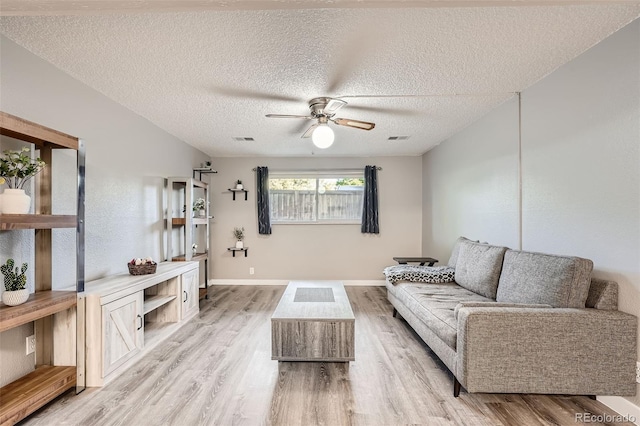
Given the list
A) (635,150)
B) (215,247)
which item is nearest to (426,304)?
(635,150)

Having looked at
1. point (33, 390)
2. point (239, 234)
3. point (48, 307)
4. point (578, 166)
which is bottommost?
point (33, 390)

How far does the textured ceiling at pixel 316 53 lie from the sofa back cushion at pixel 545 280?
1494mm

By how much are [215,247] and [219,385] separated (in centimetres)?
382

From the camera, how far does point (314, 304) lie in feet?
9.48

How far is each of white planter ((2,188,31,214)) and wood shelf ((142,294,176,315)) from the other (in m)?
1.43

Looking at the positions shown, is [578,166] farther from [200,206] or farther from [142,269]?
[200,206]

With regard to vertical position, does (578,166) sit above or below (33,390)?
above

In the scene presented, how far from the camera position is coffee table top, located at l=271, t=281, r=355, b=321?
2.57 m

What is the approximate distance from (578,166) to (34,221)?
368 centimetres

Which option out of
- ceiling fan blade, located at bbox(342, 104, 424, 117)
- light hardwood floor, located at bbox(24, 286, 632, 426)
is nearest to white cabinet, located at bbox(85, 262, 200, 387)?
light hardwood floor, located at bbox(24, 286, 632, 426)

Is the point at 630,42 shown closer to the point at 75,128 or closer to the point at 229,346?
the point at 229,346

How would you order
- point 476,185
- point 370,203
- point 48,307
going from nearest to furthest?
point 48,307 → point 476,185 → point 370,203

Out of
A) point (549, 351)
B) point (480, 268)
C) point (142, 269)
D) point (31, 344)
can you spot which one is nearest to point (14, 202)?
point (31, 344)

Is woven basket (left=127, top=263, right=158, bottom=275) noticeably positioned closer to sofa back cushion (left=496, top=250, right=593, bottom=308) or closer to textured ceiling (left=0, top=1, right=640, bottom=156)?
textured ceiling (left=0, top=1, right=640, bottom=156)
